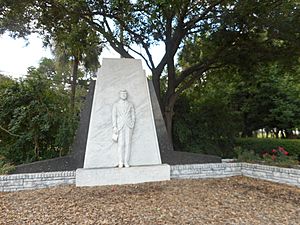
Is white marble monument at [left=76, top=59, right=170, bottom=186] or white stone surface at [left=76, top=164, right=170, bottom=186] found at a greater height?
white marble monument at [left=76, top=59, right=170, bottom=186]

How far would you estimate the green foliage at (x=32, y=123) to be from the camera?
704 centimetres

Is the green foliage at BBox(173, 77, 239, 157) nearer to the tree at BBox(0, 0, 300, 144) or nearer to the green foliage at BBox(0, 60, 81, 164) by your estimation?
the tree at BBox(0, 0, 300, 144)

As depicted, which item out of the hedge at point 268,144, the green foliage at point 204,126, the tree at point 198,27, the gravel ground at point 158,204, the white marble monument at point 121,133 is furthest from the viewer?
the hedge at point 268,144

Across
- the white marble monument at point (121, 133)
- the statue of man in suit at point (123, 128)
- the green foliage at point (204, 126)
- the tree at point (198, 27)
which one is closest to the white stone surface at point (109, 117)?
the white marble monument at point (121, 133)

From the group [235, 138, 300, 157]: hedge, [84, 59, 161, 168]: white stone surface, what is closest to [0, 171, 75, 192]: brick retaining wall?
[84, 59, 161, 168]: white stone surface

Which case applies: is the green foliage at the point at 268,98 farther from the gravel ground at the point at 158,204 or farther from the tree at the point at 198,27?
the gravel ground at the point at 158,204

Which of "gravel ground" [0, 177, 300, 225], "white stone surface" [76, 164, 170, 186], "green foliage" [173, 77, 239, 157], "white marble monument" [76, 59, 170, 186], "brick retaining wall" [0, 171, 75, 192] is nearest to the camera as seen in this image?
"gravel ground" [0, 177, 300, 225]

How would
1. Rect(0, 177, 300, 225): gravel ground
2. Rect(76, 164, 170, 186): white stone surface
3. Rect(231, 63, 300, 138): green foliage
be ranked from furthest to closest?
1. Rect(231, 63, 300, 138): green foliage
2. Rect(76, 164, 170, 186): white stone surface
3. Rect(0, 177, 300, 225): gravel ground

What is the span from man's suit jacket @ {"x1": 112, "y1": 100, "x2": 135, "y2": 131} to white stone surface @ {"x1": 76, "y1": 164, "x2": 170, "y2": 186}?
3.06ft

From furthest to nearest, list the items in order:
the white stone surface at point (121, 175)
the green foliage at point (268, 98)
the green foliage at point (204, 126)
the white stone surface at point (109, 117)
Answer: the green foliage at point (268, 98)
the green foliage at point (204, 126)
the white stone surface at point (109, 117)
the white stone surface at point (121, 175)

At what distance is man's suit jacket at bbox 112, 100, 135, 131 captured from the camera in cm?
552

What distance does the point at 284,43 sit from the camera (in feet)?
28.1

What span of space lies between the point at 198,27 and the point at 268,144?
568 centimetres

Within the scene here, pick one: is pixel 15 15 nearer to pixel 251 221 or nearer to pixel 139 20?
pixel 139 20
